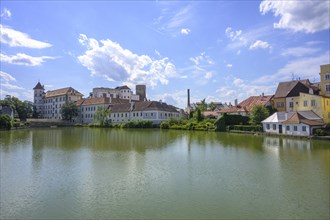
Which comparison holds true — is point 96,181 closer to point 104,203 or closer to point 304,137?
point 104,203

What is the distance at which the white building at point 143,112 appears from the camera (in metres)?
69.1

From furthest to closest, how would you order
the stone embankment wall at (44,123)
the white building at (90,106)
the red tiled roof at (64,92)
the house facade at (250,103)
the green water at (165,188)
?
the red tiled roof at (64,92) < the white building at (90,106) < the stone embankment wall at (44,123) < the house facade at (250,103) < the green water at (165,188)

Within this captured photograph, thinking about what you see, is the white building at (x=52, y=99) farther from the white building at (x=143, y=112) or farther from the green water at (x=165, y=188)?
the green water at (x=165, y=188)

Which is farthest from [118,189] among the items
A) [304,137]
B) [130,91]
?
[130,91]


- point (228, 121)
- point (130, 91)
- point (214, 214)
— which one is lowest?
point (214, 214)

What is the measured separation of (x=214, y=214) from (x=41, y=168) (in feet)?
38.9

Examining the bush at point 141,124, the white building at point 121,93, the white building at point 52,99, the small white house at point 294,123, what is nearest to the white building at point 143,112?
the bush at point 141,124

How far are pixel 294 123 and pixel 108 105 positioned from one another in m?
58.5

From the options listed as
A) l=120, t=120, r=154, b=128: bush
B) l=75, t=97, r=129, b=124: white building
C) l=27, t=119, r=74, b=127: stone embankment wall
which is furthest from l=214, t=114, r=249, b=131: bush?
l=27, t=119, r=74, b=127: stone embankment wall

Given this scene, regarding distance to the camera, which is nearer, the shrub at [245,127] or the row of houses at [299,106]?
the row of houses at [299,106]

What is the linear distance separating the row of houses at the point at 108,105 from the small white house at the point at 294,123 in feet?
Result: 110

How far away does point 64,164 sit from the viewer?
18047 mm

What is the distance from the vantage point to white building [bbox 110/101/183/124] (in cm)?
6912

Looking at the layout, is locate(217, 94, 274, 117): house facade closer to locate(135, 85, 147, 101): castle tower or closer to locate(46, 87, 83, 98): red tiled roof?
locate(135, 85, 147, 101): castle tower
